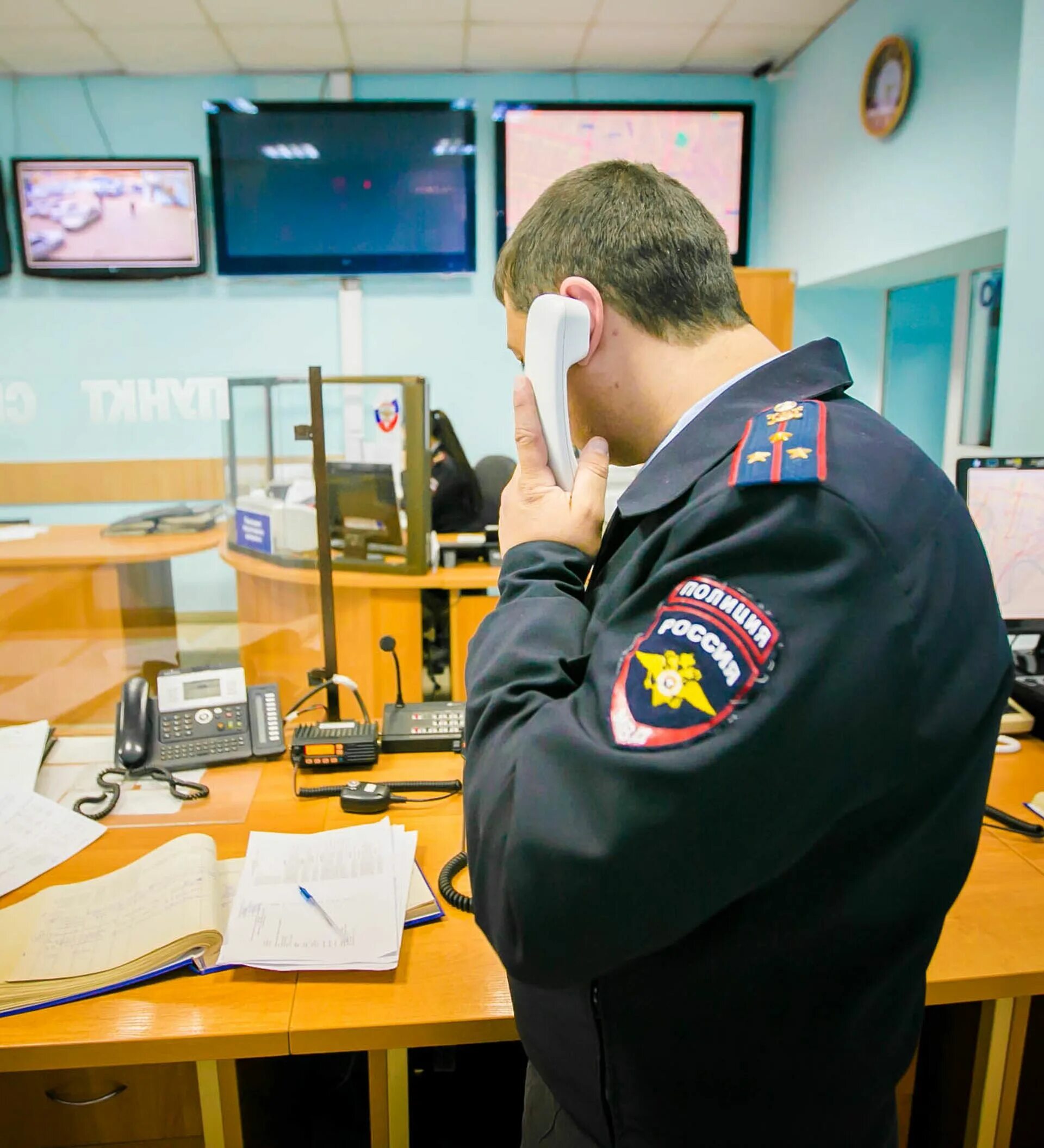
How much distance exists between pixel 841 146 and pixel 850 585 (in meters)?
4.14

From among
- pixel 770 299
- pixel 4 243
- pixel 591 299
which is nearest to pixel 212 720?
pixel 591 299

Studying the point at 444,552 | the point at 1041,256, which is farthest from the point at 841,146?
the point at 444,552

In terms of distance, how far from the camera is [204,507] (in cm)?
209

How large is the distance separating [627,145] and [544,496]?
452cm

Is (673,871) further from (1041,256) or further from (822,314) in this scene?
(822,314)

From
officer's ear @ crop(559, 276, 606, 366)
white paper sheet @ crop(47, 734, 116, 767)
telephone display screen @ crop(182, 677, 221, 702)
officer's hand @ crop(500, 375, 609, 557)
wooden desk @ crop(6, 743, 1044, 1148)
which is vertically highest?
officer's ear @ crop(559, 276, 606, 366)

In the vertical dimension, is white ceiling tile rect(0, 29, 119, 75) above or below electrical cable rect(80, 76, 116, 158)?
above

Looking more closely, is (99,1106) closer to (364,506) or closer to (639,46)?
(364,506)

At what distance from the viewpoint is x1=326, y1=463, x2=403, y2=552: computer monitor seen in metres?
2.68

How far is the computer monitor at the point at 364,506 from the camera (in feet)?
8.80

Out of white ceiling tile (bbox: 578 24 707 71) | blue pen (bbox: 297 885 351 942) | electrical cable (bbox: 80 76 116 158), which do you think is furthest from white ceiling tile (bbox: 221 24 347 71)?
blue pen (bbox: 297 885 351 942)

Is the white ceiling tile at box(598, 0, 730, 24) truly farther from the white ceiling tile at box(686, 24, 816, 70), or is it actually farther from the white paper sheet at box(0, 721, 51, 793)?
the white paper sheet at box(0, 721, 51, 793)

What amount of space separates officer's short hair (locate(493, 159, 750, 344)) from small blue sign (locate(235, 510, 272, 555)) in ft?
6.01

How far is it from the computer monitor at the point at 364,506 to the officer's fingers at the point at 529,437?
189 cm
